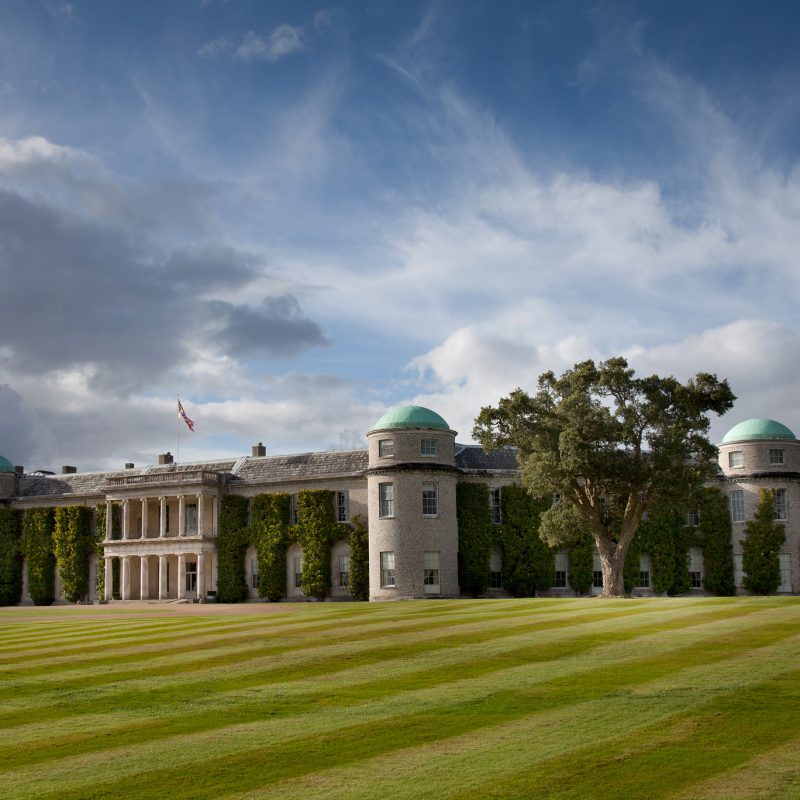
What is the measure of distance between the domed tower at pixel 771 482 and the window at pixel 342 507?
24695mm

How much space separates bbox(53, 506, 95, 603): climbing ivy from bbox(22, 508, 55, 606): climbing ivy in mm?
674

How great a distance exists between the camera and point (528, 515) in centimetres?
6494

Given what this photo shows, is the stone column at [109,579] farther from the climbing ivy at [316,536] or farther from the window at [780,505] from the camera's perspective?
the window at [780,505]

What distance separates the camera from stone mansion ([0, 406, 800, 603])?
6241 cm

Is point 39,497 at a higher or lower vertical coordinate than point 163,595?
higher

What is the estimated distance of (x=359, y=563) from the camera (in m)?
65.2

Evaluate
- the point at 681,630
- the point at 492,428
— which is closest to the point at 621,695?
the point at 681,630

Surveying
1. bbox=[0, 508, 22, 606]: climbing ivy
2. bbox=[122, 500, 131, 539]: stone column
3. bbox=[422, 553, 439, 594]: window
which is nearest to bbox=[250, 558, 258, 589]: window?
bbox=[122, 500, 131, 539]: stone column

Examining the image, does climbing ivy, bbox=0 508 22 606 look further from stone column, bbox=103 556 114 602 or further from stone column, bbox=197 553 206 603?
stone column, bbox=197 553 206 603

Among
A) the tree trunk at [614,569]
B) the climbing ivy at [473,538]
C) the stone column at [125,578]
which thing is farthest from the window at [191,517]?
the tree trunk at [614,569]

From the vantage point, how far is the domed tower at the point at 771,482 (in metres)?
65.2

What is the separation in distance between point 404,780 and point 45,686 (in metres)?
10.2

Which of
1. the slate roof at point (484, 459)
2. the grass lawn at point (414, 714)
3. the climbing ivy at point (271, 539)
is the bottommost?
the grass lawn at point (414, 714)

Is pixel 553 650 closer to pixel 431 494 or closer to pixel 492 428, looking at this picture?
pixel 492 428
